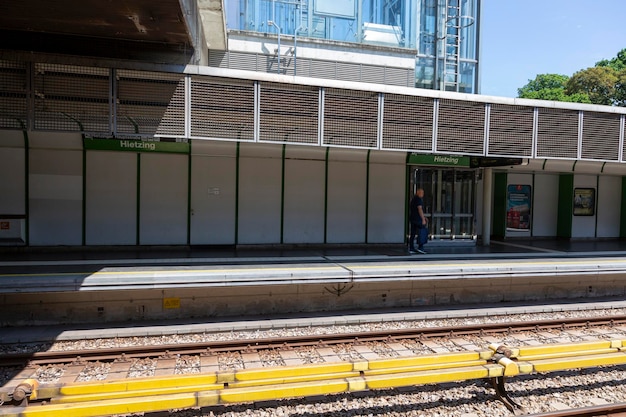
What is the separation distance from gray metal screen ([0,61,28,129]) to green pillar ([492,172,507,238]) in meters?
13.9

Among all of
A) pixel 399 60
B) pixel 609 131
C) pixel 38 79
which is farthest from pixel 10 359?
pixel 399 60

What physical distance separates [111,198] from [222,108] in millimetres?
4104

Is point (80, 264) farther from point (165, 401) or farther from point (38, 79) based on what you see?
point (165, 401)

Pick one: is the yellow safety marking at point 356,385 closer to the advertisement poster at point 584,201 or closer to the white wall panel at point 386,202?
the white wall panel at point 386,202

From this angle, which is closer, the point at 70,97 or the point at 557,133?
the point at 70,97

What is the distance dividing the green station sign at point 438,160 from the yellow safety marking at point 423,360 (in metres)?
8.05

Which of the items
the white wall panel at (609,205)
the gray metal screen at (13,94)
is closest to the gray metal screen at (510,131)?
the white wall panel at (609,205)

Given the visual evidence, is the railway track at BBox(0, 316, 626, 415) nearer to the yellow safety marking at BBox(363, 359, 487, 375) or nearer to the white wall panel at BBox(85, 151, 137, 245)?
the yellow safety marking at BBox(363, 359, 487, 375)

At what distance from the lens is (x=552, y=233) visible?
52.0 ft

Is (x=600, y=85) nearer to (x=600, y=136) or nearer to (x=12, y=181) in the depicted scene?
(x=600, y=136)

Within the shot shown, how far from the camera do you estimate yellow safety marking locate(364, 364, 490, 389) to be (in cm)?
455

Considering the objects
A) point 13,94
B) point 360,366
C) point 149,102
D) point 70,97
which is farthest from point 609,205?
point 13,94

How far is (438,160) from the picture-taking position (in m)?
12.8

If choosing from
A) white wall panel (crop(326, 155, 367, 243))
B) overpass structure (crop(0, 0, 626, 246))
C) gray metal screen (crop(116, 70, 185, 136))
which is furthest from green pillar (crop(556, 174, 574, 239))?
gray metal screen (crop(116, 70, 185, 136))
